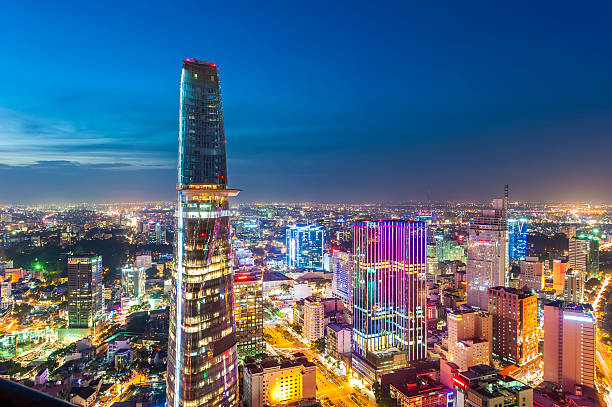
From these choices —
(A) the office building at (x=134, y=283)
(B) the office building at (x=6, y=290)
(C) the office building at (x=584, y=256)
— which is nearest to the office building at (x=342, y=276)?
(A) the office building at (x=134, y=283)

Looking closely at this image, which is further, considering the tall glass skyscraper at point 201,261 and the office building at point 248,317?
the office building at point 248,317

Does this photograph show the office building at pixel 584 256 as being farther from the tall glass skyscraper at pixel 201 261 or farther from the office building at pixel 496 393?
the tall glass skyscraper at pixel 201 261

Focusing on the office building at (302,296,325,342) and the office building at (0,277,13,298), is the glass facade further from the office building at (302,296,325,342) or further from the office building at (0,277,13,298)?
the office building at (0,277,13,298)

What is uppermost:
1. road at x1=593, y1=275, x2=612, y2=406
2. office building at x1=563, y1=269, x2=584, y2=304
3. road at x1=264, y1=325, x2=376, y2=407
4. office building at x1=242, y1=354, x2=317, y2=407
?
office building at x1=563, y1=269, x2=584, y2=304

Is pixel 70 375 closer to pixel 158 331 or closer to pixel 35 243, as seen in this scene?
pixel 158 331

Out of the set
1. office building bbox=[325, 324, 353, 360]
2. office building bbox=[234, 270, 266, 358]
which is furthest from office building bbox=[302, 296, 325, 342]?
office building bbox=[234, 270, 266, 358]
